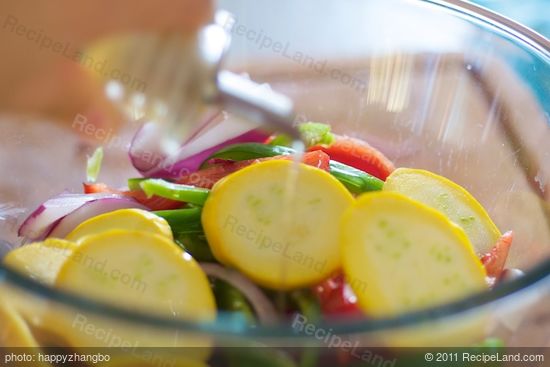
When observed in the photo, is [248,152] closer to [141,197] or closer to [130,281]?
[141,197]

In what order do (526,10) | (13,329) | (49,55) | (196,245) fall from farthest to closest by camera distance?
(526,10)
(49,55)
(196,245)
(13,329)

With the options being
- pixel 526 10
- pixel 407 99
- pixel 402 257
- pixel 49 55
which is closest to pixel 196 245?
pixel 402 257

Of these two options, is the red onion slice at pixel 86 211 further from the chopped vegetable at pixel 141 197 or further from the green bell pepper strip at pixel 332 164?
the green bell pepper strip at pixel 332 164

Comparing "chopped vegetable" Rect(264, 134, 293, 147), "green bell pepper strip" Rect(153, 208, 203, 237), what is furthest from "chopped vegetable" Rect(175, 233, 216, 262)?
"chopped vegetable" Rect(264, 134, 293, 147)

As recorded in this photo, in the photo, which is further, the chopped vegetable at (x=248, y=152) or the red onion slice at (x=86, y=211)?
the chopped vegetable at (x=248, y=152)

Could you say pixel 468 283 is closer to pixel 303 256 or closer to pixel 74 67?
pixel 303 256

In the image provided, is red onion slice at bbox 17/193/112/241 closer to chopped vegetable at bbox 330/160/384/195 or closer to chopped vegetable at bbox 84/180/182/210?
chopped vegetable at bbox 84/180/182/210

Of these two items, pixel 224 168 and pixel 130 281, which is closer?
pixel 130 281

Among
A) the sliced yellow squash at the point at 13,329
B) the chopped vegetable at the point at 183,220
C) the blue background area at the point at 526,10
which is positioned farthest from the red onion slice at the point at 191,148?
the blue background area at the point at 526,10
